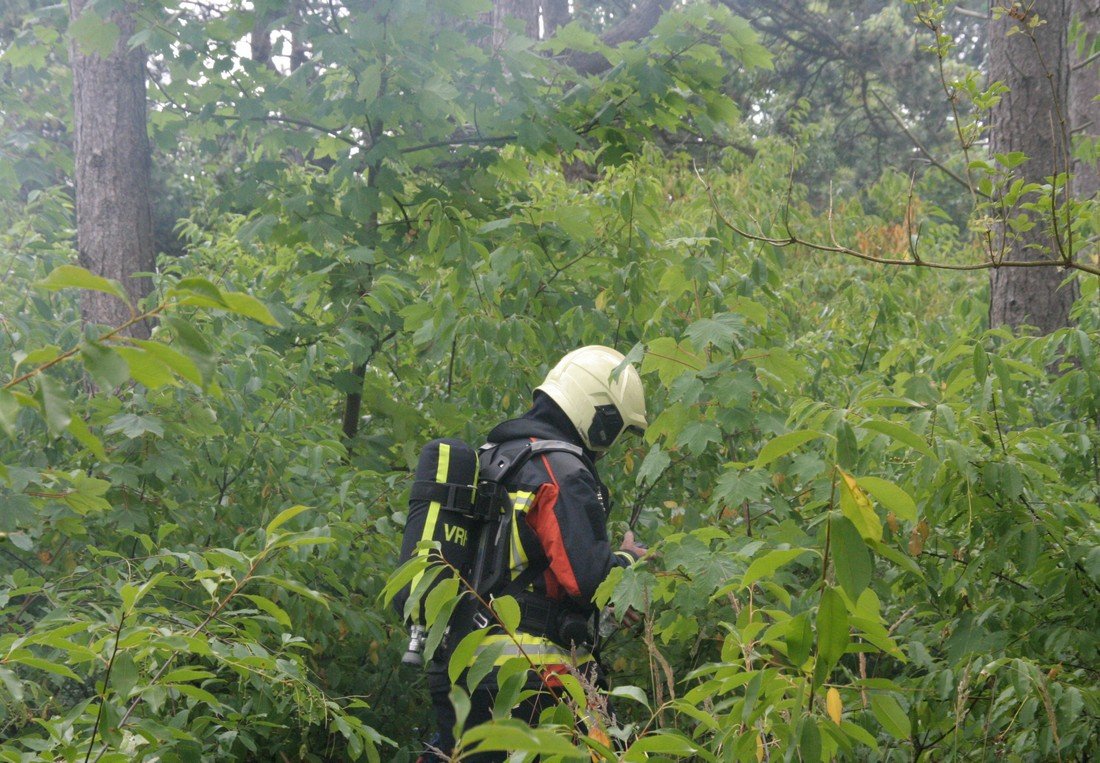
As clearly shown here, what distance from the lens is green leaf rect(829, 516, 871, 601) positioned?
5.08ft

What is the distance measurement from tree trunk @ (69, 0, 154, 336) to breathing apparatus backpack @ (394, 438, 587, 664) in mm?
3201

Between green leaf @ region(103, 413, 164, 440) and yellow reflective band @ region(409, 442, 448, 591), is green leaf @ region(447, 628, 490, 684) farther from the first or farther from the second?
green leaf @ region(103, 413, 164, 440)

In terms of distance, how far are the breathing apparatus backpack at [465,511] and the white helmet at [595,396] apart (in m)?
0.17

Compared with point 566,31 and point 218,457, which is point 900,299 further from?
point 218,457

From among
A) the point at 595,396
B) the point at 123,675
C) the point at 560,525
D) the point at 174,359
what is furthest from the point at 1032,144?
the point at 174,359

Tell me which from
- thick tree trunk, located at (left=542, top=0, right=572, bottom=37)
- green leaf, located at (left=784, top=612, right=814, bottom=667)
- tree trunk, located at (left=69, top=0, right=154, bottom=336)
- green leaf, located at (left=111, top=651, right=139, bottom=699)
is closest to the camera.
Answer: green leaf, located at (left=784, top=612, right=814, bottom=667)

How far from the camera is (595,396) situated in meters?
3.95

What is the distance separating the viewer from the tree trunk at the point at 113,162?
6.20 meters

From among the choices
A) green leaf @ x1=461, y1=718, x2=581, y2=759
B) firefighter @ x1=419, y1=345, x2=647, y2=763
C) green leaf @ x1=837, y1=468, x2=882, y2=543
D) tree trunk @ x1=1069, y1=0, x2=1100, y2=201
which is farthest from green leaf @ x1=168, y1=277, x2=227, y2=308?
tree trunk @ x1=1069, y1=0, x2=1100, y2=201

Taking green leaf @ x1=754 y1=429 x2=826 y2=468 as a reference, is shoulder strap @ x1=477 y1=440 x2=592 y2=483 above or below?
below

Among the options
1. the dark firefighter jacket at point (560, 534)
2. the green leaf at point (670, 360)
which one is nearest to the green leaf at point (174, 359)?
the green leaf at point (670, 360)

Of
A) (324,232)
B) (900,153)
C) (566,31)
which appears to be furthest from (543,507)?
(900,153)

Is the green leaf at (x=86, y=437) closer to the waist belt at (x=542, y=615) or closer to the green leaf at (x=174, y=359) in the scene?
the green leaf at (x=174, y=359)

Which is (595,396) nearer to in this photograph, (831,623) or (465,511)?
(465,511)
